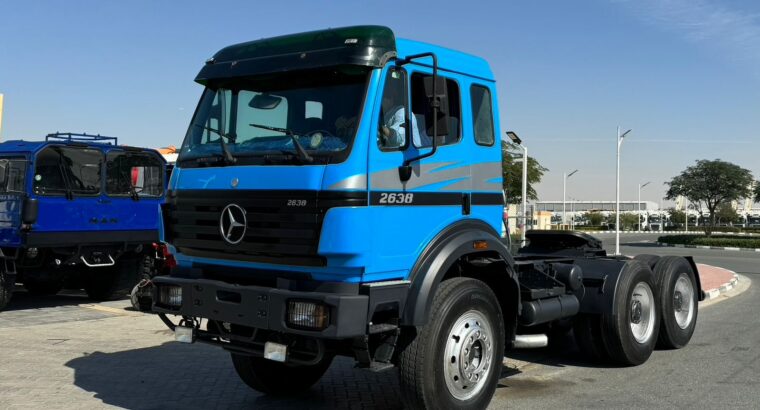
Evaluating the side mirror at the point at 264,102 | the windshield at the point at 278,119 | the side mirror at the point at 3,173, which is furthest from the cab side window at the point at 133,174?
the side mirror at the point at 264,102

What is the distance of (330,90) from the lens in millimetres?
4828

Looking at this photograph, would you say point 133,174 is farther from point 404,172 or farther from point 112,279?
point 404,172

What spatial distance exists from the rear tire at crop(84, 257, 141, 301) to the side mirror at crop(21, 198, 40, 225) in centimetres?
251

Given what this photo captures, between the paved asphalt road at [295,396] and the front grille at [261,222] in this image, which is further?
the paved asphalt road at [295,396]

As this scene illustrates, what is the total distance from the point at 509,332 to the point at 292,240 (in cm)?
226

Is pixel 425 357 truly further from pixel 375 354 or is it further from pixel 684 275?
pixel 684 275

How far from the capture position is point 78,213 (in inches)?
438

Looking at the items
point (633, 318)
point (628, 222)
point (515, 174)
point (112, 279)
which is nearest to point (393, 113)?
point (633, 318)

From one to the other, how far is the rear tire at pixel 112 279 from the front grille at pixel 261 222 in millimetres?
8011

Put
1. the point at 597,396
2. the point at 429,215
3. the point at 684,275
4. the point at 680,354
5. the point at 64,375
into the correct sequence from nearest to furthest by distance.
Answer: the point at 429,215
the point at 597,396
the point at 64,375
the point at 680,354
the point at 684,275

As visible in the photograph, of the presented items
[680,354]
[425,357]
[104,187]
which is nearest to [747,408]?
[680,354]

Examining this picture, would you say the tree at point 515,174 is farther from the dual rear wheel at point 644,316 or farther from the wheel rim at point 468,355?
the wheel rim at point 468,355

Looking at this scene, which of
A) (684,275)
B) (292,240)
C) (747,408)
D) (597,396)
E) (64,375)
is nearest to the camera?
(292,240)

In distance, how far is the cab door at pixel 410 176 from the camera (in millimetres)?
4652
